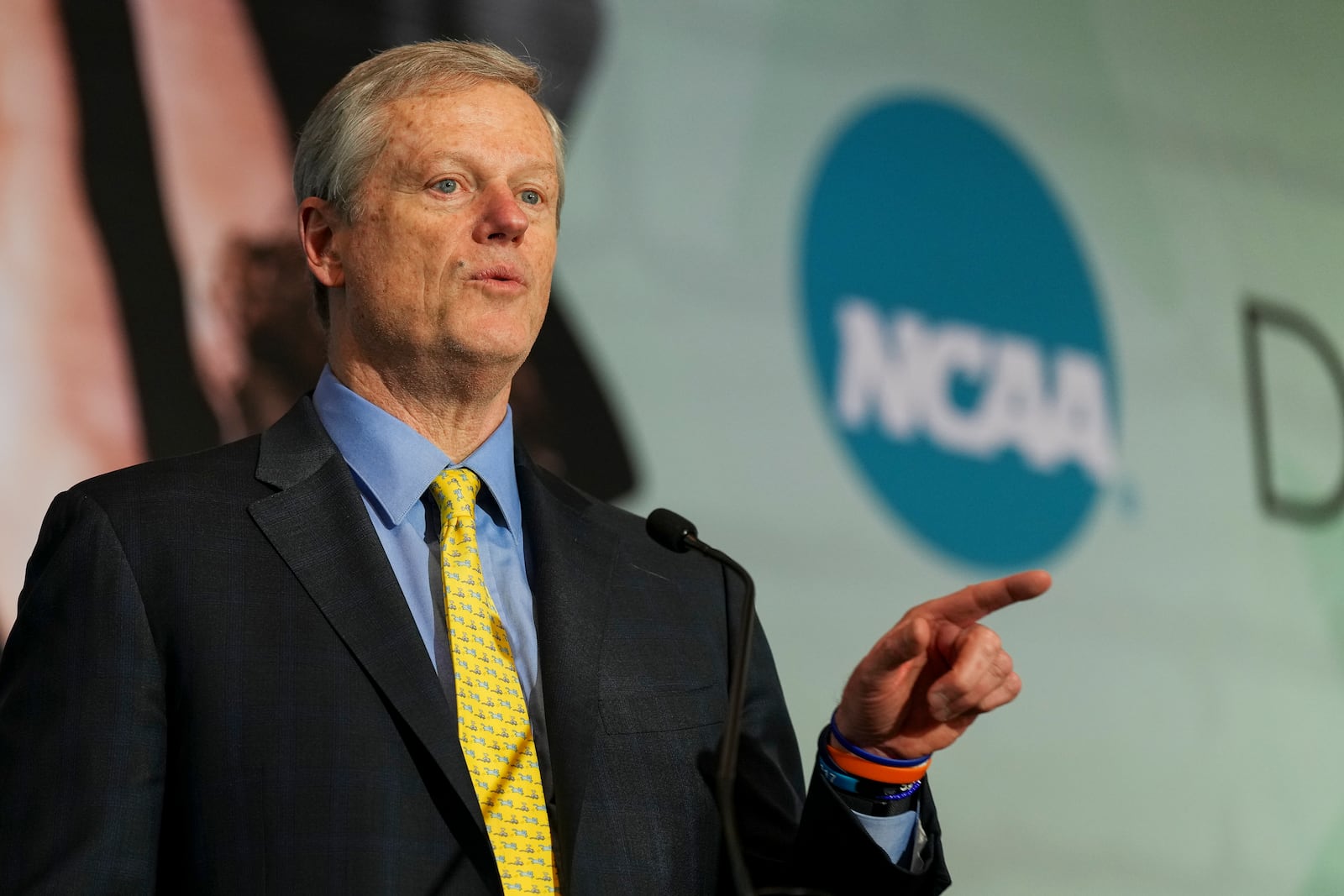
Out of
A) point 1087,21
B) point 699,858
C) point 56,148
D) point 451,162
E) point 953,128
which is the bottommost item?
point 699,858

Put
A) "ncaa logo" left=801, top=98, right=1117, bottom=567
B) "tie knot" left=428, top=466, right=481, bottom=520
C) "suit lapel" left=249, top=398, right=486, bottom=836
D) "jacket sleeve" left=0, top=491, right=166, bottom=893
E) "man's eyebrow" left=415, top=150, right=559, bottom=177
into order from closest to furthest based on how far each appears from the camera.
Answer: "jacket sleeve" left=0, top=491, right=166, bottom=893 < "suit lapel" left=249, top=398, right=486, bottom=836 < "tie knot" left=428, top=466, right=481, bottom=520 < "man's eyebrow" left=415, top=150, right=559, bottom=177 < "ncaa logo" left=801, top=98, right=1117, bottom=567

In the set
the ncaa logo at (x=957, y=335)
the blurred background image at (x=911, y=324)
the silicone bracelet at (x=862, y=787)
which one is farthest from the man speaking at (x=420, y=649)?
the ncaa logo at (x=957, y=335)

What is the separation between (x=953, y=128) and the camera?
3.23 metres

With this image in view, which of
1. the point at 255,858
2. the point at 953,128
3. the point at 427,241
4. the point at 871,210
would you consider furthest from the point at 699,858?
the point at 953,128

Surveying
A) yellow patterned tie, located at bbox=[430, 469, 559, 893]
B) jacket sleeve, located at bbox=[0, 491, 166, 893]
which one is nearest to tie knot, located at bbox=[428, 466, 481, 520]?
yellow patterned tie, located at bbox=[430, 469, 559, 893]

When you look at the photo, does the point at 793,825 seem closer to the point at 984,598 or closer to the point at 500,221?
the point at 984,598

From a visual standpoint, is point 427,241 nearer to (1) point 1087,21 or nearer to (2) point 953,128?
(2) point 953,128

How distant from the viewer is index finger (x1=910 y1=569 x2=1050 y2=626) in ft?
4.57

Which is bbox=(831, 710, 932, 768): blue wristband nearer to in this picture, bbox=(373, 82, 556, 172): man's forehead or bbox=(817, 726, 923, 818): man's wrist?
bbox=(817, 726, 923, 818): man's wrist

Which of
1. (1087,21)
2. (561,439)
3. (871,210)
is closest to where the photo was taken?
(561,439)

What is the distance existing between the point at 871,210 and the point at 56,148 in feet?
5.18

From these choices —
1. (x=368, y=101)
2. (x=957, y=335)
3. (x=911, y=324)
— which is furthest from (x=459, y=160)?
(x=957, y=335)

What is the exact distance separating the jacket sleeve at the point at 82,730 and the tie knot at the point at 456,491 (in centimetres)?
36

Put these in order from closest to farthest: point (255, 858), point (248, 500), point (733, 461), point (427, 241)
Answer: point (255, 858) → point (248, 500) → point (427, 241) → point (733, 461)
